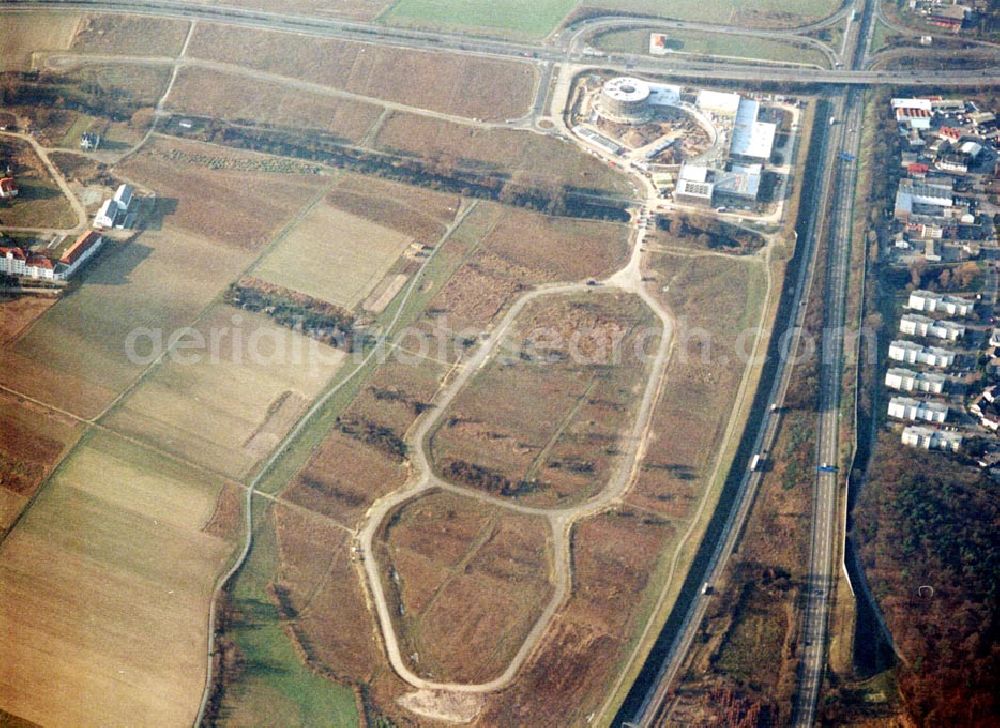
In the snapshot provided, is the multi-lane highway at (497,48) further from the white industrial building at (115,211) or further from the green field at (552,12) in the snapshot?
the white industrial building at (115,211)

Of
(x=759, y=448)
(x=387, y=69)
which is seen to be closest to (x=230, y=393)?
(x=759, y=448)

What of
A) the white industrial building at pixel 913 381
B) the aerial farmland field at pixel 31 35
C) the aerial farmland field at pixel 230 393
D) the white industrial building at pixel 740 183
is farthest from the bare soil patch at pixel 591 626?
the aerial farmland field at pixel 31 35

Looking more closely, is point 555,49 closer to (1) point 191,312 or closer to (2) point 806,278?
(2) point 806,278

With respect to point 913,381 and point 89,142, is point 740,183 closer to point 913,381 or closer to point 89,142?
point 913,381

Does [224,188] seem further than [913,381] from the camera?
Yes

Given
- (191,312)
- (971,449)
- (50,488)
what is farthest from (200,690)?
(971,449)

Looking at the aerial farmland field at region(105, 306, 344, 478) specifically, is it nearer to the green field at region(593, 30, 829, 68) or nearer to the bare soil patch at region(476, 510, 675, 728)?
the bare soil patch at region(476, 510, 675, 728)

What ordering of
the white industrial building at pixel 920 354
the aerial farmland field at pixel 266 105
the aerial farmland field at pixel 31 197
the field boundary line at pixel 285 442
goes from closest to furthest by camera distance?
1. the field boundary line at pixel 285 442
2. the white industrial building at pixel 920 354
3. the aerial farmland field at pixel 31 197
4. the aerial farmland field at pixel 266 105
